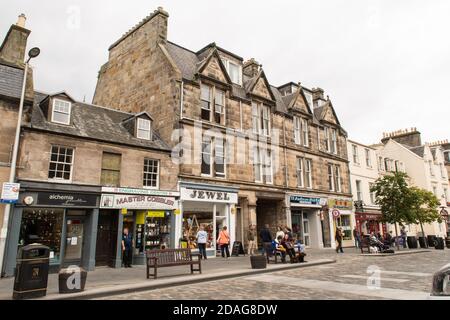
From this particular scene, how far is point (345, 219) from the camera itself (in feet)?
96.6

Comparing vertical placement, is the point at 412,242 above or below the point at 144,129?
below

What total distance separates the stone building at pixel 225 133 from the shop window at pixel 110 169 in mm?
3381

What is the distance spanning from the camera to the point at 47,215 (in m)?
13.7

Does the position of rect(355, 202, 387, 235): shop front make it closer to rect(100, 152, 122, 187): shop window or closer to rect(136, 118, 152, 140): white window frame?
rect(136, 118, 152, 140): white window frame

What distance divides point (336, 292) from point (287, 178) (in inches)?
637

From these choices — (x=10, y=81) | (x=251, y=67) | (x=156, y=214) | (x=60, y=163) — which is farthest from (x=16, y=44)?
(x=251, y=67)

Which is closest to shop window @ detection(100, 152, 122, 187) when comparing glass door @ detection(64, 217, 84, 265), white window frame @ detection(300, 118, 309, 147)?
glass door @ detection(64, 217, 84, 265)

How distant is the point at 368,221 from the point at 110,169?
26.3 m

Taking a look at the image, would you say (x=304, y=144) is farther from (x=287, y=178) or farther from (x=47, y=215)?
(x=47, y=215)

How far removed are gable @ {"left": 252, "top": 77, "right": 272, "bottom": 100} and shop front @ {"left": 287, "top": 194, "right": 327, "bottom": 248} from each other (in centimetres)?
831

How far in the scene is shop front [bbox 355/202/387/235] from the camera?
30.3 m

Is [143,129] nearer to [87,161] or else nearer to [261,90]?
[87,161]

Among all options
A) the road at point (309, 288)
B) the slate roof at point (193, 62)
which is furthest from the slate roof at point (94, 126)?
the road at point (309, 288)

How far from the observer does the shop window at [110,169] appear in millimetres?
15375
